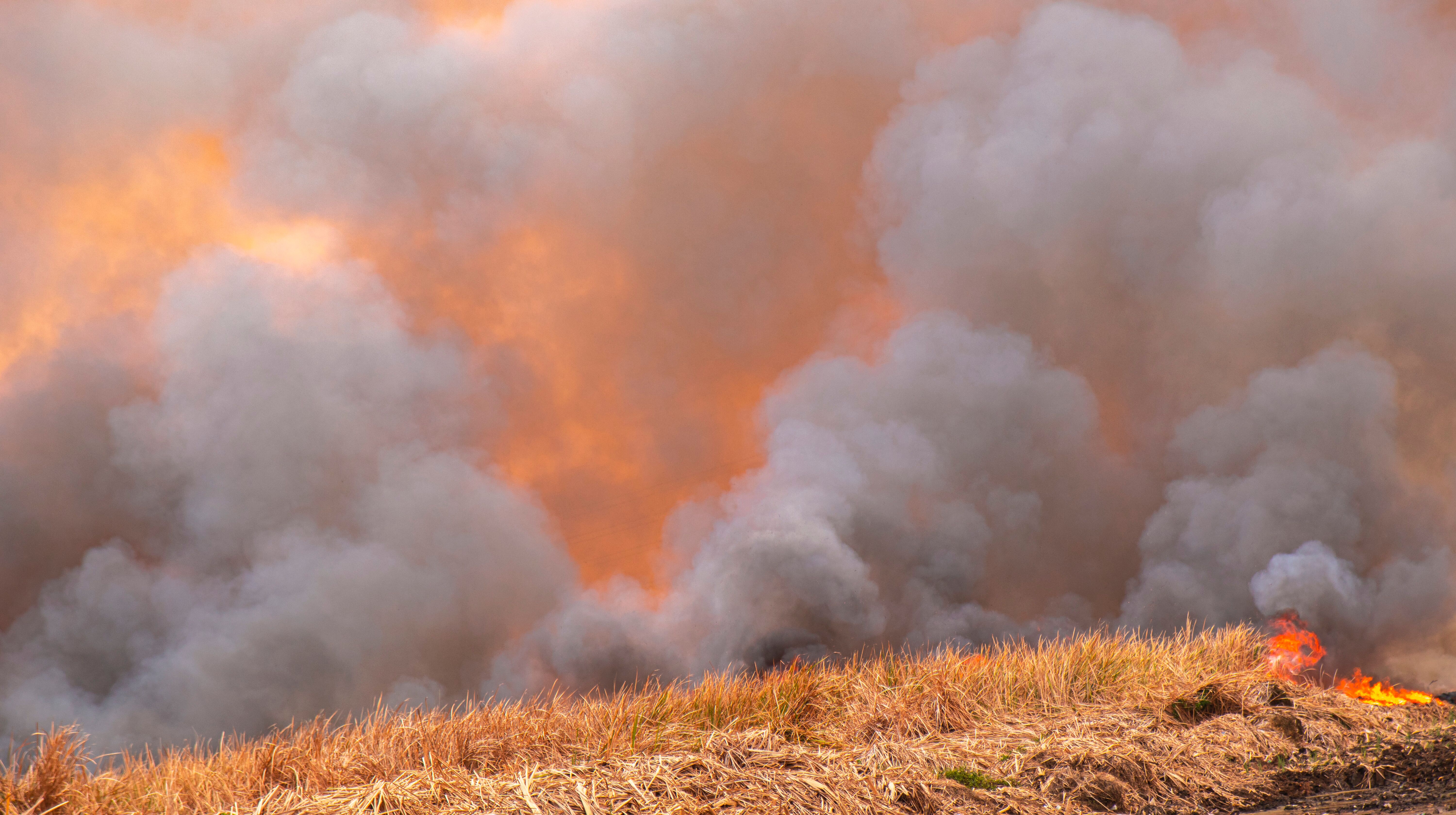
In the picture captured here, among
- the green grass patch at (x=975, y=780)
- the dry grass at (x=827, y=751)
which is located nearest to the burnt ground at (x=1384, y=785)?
the dry grass at (x=827, y=751)

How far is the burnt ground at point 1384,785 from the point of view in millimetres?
10586

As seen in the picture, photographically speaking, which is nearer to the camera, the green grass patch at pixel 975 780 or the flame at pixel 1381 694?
the green grass patch at pixel 975 780

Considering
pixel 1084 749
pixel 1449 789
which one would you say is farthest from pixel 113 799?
pixel 1449 789

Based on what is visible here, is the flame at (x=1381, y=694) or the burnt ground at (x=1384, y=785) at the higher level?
the flame at (x=1381, y=694)

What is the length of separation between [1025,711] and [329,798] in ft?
34.2

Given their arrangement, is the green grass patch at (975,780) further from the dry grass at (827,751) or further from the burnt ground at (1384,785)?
the burnt ground at (1384,785)

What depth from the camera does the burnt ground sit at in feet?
34.7

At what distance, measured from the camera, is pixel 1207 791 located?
1102cm

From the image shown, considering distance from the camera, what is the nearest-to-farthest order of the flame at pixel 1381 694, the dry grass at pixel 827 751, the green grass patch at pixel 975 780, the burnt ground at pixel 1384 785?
the dry grass at pixel 827 751 < the green grass patch at pixel 975 780 < the burnt ground at pixel 1384 785 < the flame at pixel 1381 694

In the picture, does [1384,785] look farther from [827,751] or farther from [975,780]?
[827,751]

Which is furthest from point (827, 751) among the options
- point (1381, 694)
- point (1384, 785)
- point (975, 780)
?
point (1381, 694)

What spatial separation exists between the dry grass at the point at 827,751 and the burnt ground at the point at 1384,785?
10.5 inches

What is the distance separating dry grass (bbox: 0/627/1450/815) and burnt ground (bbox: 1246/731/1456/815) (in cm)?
27

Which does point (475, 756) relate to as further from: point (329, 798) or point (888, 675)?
point (888, 675)
